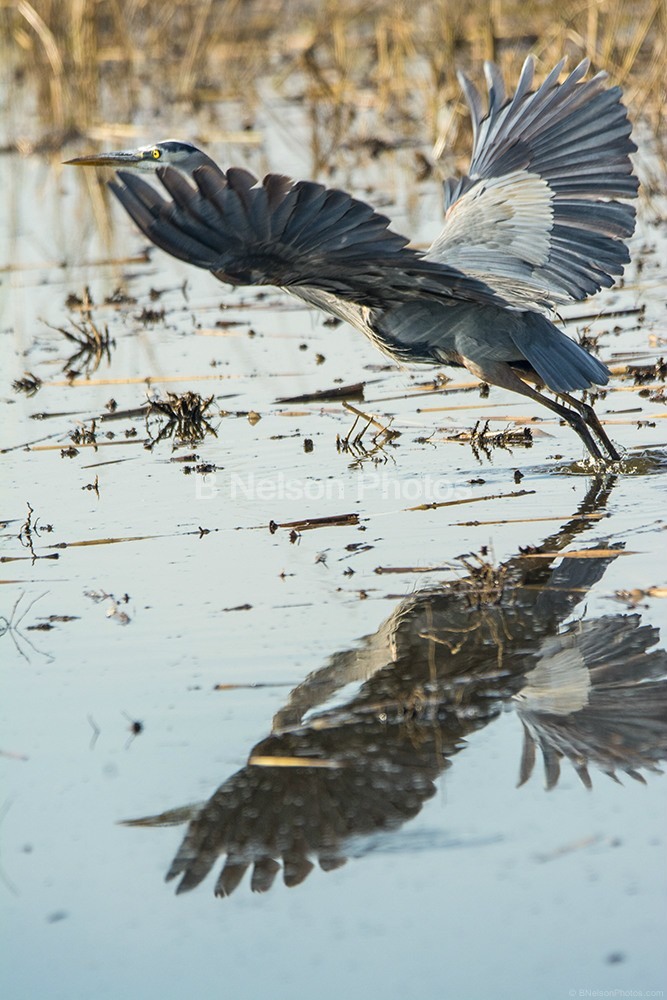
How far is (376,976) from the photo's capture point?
2271 mm

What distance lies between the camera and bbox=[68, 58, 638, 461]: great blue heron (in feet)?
13.3

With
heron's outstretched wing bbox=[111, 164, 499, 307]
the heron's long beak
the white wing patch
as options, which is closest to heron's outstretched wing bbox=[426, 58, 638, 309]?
the white wing patch

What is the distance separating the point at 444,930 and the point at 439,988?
14 centimetres

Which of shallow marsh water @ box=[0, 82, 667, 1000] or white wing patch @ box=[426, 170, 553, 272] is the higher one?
white wing patch @ box=[426, 170, 553, 272]

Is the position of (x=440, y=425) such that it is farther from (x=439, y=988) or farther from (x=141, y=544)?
(x=439, y=988)

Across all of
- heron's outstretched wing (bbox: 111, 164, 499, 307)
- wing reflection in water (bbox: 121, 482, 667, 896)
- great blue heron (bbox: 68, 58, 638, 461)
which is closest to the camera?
wing reflection in water (bbox: 121, 482, 667, 896)

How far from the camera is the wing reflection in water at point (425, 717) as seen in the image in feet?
8.90

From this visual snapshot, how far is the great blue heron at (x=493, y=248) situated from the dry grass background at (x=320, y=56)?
418 centimetres

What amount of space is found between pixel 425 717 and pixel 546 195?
2.79 meters

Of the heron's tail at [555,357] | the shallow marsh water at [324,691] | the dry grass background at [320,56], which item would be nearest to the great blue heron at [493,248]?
the heron's tail at [555,357]

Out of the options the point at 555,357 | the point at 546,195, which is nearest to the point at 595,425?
the point at 555,357

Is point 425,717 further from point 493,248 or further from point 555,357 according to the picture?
point 493,248

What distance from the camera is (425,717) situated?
3123 mm

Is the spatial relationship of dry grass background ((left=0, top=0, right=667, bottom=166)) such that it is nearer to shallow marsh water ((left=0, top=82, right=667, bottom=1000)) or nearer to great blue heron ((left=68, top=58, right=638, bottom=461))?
great blue heron ((left=68, top=58, right=638, bottom=461))
